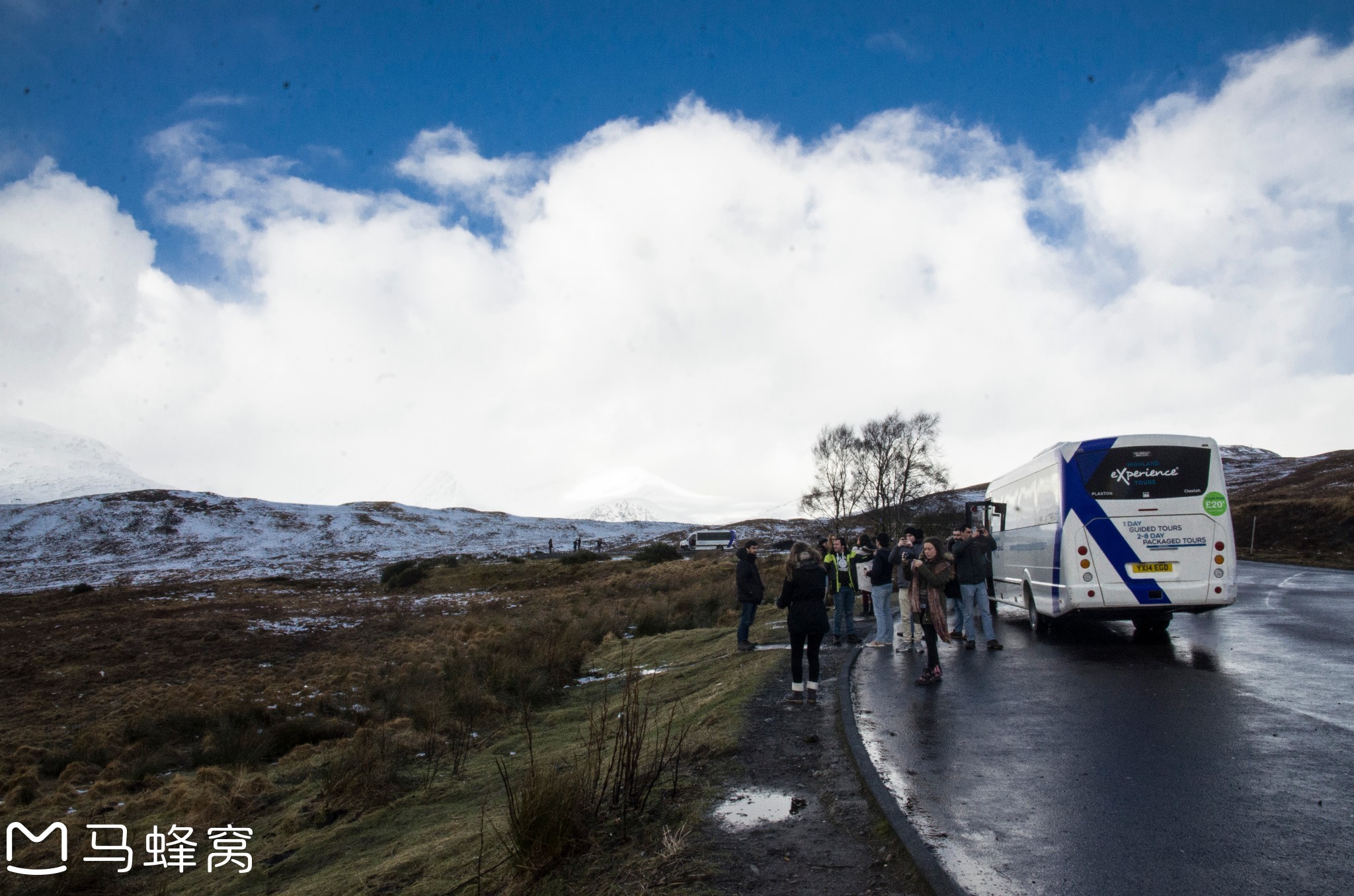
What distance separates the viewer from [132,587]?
48094 millimetres

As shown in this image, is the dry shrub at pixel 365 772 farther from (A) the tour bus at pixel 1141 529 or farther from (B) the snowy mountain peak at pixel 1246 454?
(B) the snowy mountain peak at pixel 1246 454

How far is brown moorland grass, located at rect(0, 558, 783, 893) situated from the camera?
5.24 meters

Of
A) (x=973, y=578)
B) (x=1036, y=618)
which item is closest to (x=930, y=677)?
(x=973, y=578)

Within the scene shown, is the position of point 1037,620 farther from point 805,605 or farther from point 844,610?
point 805,605

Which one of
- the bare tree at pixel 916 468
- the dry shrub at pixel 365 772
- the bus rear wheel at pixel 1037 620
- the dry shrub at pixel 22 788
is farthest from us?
the bare tree at pixel 916 468

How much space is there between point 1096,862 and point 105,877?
8201mm

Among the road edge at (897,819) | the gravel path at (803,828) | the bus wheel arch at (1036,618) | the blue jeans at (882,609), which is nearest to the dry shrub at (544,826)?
the gravel path at (803,828)

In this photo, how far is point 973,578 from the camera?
12320mm

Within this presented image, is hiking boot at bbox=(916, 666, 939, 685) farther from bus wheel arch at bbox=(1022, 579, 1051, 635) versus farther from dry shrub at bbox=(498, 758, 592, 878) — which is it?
dry shrub at bbox=(498, 758, 592, 878)

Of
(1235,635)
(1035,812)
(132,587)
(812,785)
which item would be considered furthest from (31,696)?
(132,587)

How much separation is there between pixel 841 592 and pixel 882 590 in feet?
3.33

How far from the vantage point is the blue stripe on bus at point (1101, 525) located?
11.5 m

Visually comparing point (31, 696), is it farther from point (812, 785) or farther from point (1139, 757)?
point (1139, 757)

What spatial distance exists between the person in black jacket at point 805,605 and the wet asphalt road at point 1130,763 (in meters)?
0.66
